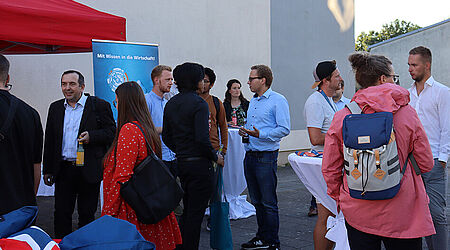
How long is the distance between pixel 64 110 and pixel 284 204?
3.92m

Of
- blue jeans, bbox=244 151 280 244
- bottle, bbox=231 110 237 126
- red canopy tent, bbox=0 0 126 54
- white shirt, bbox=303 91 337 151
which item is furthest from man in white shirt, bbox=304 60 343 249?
bottle, bbox=231 110 237 126

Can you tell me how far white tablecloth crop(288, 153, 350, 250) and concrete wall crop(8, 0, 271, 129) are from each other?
5.25 metres

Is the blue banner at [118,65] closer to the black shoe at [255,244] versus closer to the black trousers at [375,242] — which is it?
the black shoe at [255,244]

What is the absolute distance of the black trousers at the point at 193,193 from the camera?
13.0 ft

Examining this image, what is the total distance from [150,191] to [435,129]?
2.59 meters

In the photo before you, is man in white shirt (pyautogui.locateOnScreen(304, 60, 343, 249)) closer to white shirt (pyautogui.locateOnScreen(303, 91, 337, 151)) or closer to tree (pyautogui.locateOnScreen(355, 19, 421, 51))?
white shirt (pyautogui.locateOnScreen(303, 91, 337, 151))

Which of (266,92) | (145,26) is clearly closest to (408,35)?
(145,26)

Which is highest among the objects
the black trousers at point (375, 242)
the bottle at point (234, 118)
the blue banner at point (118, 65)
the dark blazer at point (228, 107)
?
the blue banner at point (118, 65)

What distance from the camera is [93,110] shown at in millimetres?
4660

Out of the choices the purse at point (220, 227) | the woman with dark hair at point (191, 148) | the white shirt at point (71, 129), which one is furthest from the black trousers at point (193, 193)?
the white shirt at point (71, 129)

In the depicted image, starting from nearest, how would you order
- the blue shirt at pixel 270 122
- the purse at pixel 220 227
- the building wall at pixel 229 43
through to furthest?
the purse at pixel 220 227 → the blue shirt at pixel 270 122 → the building wall at pixel 229 43

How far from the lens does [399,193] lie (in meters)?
2.57

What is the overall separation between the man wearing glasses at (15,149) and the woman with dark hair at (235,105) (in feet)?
14.4

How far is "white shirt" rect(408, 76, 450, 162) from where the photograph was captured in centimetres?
406
